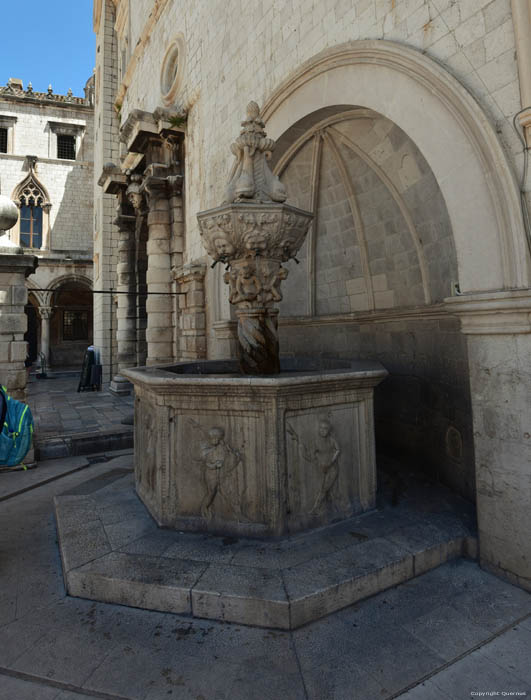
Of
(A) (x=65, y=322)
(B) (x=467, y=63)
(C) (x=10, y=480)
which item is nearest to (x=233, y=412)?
(B) (x=467, y=63)

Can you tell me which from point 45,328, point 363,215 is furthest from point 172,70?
point 45,328

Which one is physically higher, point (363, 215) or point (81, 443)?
point (363, 215)

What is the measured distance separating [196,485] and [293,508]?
73 centimetres

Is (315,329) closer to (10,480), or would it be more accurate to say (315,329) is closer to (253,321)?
(253,321)

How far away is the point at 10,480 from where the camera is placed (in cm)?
492

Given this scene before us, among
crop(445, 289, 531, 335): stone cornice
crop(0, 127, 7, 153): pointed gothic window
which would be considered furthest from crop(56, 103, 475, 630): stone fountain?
crop(0, 127, 7, 153): pointed gothic window

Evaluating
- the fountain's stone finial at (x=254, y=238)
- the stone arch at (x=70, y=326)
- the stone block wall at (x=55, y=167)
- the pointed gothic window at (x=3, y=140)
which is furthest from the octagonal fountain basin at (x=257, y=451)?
the pointed gothic window at (x=3, y=140)

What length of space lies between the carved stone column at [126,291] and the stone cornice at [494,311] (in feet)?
33.5

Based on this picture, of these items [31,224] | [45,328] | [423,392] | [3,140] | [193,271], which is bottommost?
[423,392]

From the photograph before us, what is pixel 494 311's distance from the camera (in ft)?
8.62

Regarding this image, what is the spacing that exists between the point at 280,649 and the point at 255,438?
4.02ft

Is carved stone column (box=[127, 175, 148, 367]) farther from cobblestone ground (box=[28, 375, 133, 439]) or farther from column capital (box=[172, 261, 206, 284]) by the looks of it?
column capital (box=[172, 261, 206, 284])

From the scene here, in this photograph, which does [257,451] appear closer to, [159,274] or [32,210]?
[159,274]

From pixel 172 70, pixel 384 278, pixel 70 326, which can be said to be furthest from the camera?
pixel 70 326
